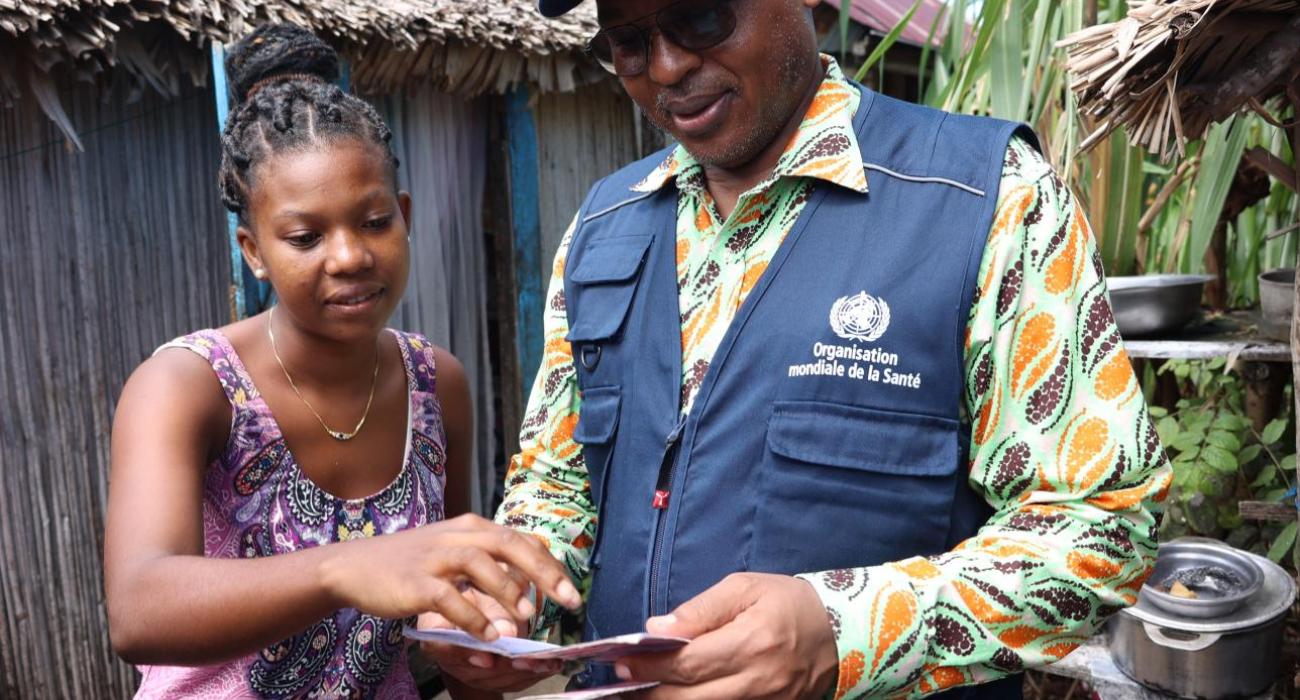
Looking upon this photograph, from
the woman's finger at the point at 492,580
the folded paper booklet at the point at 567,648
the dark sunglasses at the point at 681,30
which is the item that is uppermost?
the dark sunglasses at the point at 681,30

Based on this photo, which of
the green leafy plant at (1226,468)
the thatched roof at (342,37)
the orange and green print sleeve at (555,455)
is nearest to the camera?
the orange and green print sleeve at (555,455)

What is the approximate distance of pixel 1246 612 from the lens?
3340 millimetres

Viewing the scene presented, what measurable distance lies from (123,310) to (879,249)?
127 inches

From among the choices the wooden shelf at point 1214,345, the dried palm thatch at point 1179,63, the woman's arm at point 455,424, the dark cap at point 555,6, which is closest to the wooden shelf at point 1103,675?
the wooden shelf at point 1214,345

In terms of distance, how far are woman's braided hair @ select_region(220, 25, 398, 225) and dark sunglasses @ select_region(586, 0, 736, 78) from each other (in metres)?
0.65

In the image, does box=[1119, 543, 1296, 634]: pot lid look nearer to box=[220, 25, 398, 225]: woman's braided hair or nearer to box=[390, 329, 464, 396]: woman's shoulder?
box=[390, 329, 464, 396]: woman's shoulder

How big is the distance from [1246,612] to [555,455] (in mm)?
2514

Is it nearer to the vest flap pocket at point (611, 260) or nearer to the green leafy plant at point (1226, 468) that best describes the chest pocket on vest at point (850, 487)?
the vest flap pocket at point (611, 260)

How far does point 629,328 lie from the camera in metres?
1.77

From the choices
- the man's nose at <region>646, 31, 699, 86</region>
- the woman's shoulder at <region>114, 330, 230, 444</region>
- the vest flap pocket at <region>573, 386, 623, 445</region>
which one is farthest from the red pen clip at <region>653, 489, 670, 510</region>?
the woman's shoulder at <region>114, 330, 230, 444</region>

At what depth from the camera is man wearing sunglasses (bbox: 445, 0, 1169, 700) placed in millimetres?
1400

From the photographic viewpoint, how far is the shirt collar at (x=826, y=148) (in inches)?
64.6

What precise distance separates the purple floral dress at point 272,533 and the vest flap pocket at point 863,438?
101 cm

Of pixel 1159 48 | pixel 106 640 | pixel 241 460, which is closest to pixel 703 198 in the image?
pixel 241 460
